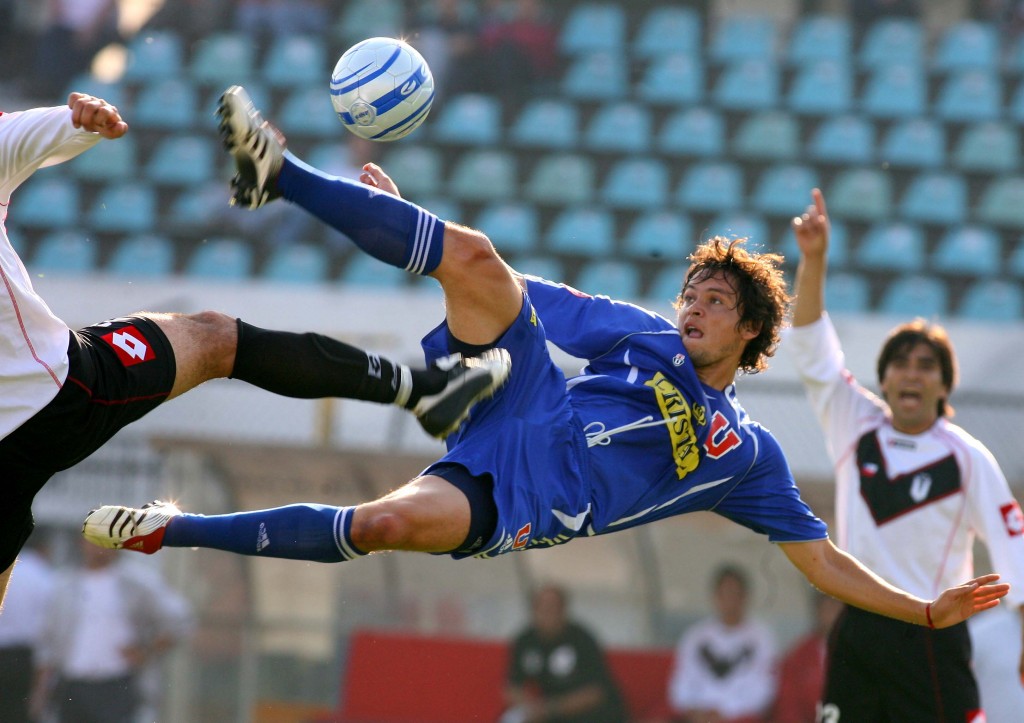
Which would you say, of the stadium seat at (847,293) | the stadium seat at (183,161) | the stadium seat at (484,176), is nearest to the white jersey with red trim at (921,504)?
the stadium seat at (847,293)

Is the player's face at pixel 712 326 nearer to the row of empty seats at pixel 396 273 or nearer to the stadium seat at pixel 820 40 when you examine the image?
the row of empty seats at pixel 396 273

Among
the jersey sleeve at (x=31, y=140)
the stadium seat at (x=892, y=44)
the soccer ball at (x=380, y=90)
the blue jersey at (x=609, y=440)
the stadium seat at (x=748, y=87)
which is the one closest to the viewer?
the jersey sleeve at (x=31, y=140)

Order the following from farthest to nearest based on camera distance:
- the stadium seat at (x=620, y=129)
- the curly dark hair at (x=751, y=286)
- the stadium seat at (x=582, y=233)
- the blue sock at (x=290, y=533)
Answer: the stadium seat at (x=620, y=129) → the stadium seat at (x=582, y=233) → the curly dark hair at (x=751, y=286) → the blue sock at (x=290, y=533)

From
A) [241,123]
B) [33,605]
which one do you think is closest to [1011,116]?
[33,605]

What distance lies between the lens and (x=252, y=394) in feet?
29.7

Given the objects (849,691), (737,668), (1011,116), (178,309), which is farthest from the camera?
(1011,116)

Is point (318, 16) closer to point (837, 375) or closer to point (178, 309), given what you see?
point (178, 309)

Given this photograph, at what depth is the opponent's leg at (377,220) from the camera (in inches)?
159

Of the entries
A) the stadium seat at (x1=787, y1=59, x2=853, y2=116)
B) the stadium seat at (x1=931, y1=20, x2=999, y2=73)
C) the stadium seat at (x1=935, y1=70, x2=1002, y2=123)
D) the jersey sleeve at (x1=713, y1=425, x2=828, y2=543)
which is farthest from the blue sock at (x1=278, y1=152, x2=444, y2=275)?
the stadium seat at (x1=931, y1=20, x2=999, y2=73)

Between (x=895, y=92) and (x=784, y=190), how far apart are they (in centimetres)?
177

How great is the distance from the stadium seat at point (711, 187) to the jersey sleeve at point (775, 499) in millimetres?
7525

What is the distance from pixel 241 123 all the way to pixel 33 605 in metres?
5.84

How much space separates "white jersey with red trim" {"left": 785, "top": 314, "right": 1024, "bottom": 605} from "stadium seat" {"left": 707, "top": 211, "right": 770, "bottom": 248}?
244 inches

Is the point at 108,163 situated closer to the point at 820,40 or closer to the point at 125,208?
the point at 125,208
